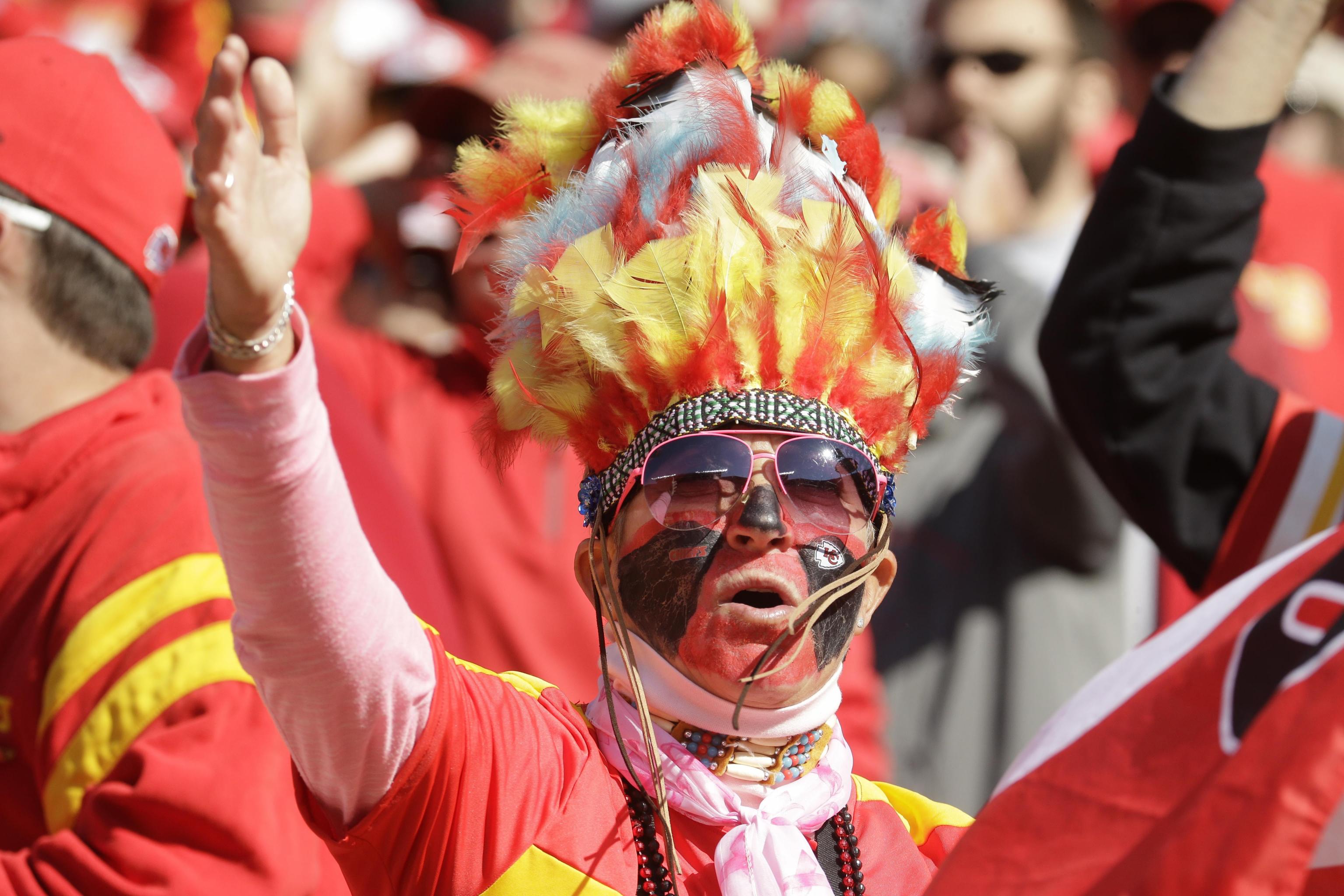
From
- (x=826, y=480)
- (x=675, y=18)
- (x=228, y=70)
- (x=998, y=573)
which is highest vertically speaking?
(x=228, y=70)

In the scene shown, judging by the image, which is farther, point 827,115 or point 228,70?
point 827,115

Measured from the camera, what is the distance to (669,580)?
2.18 meters

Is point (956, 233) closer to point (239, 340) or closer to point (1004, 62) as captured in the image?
point (239, 340)

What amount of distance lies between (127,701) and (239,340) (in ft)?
2.89

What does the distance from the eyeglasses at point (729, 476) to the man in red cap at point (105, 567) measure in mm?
696

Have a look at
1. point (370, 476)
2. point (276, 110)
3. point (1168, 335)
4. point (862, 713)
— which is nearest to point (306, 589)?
point (276, 110)

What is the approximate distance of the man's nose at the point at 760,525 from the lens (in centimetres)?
214

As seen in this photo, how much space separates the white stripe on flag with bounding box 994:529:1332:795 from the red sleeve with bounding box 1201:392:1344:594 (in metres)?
1.10

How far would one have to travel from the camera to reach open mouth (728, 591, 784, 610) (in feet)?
7.09

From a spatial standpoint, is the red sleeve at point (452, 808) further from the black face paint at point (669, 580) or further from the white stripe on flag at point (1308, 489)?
the white stripe on flag at point (1308, 489)

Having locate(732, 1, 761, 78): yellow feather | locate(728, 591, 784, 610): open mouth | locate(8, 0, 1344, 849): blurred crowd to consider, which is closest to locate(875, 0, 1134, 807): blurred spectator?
locate(8, 0, 1344, 849): blurred crowd

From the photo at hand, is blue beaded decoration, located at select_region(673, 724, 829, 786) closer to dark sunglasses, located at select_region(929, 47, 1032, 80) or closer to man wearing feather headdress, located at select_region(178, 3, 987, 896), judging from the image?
man wearing feather headdress, located at select_region(178, 3, 987, 896)

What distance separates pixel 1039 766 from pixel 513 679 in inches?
35.3

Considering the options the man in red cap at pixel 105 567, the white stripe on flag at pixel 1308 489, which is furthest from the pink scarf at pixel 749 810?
the white stripe on flag at pixel 1308 489
